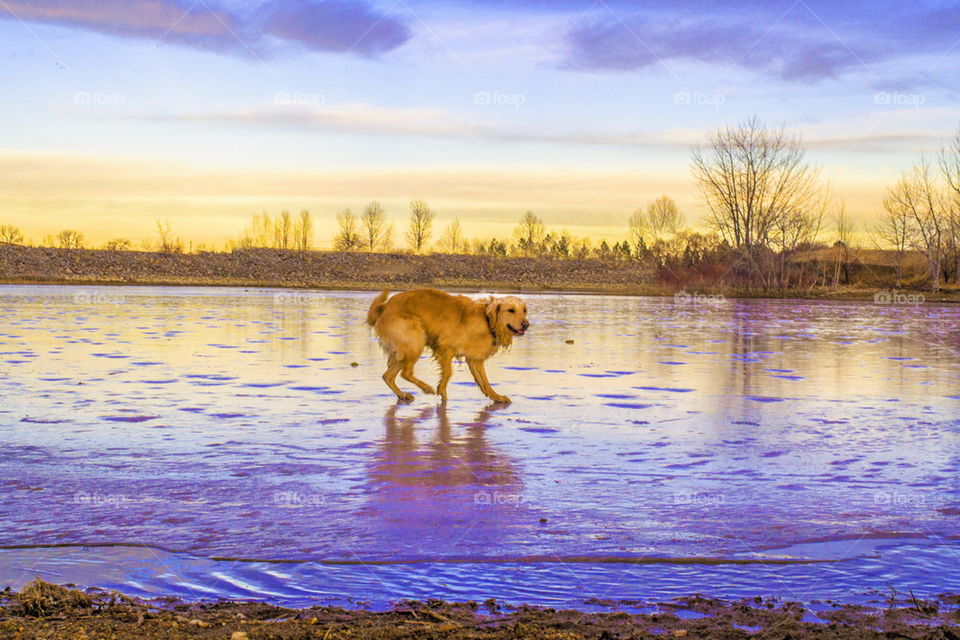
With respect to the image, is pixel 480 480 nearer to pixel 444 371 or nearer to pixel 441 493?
pixel 441 493

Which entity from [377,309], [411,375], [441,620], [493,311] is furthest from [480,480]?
[377,309]

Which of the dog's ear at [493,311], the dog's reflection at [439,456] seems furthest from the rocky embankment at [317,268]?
the dog's reflection at [439,456]

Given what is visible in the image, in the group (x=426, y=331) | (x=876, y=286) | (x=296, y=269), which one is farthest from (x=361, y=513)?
(x=296, y=269)

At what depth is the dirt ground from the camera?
3.60 m

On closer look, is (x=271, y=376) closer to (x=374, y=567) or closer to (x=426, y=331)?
(x=426, y=331)

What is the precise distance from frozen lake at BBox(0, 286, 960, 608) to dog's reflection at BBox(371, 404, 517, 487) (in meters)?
0.04

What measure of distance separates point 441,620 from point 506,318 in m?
6.75

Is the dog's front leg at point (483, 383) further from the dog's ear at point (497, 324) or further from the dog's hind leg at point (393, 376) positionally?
the dog's hind leg at point (393, 376)

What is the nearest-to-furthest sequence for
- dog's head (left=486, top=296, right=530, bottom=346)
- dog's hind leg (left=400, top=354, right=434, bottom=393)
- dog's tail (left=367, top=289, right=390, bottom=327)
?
dog's head (left=486, top=296, right=530, bottom=346), dog's hind leg (left=400, top=354, right=434, bottom=393), dog's tail (left=367, top=289, right=390, bottom=327)

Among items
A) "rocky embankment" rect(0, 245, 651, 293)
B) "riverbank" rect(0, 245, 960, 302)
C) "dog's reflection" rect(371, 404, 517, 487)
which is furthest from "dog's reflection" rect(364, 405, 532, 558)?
"rocky embankment" rect(0, 245, 651, 293)

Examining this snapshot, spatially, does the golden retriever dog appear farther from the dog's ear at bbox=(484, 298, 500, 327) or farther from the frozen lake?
the frozen lake

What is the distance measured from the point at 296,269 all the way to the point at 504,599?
74.6 meters

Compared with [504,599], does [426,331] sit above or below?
above

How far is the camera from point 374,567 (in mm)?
4598
